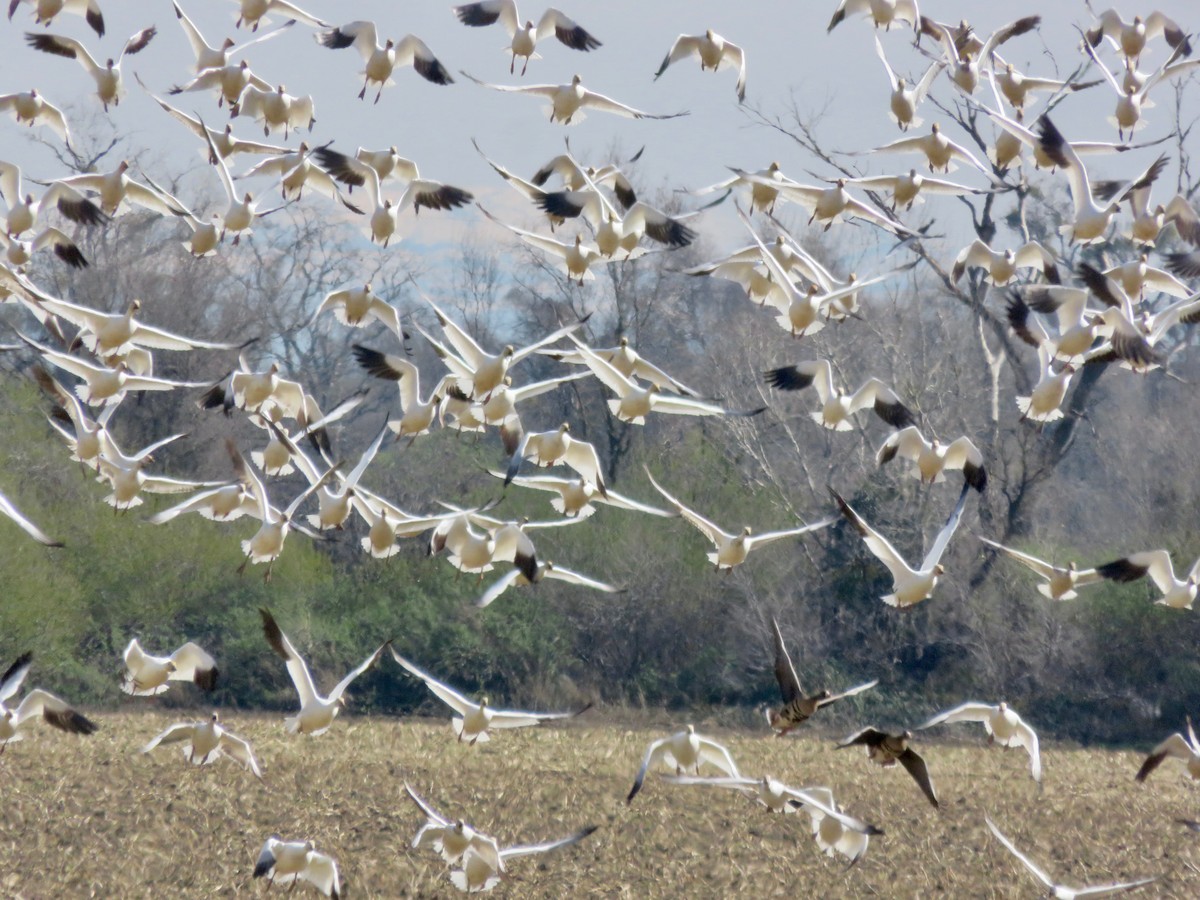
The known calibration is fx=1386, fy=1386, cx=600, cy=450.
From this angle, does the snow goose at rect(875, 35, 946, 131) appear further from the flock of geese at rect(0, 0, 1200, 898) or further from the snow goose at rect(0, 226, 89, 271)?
the snow goose at rect(0, 226, 89, 271)

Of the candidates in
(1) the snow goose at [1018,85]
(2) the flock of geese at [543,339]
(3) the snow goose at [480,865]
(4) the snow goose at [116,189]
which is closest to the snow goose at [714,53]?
(2) the flock of geese at [543,339]

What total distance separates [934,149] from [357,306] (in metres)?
3.42

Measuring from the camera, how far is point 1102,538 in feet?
94.1

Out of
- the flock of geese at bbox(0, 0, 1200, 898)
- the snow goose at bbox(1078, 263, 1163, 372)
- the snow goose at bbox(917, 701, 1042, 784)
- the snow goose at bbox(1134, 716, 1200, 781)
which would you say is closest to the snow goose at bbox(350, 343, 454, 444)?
the flock of geese at bbox(0, 0, 1200, 898)

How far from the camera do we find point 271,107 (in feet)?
25.4

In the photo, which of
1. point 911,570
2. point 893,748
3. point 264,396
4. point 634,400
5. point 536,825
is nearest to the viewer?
point 893,748

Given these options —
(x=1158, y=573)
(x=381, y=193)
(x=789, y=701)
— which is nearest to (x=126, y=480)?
(x=381, y=193)

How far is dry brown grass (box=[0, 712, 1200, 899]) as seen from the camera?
1023 cm

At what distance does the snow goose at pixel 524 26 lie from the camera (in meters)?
7.91

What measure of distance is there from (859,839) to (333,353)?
87.0 feet

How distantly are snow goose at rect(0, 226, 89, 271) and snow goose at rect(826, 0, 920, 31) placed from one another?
462 cm

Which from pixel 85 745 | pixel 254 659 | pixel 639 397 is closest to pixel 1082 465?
pixel 254 659

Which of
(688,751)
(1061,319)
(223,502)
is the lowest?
(688,751)

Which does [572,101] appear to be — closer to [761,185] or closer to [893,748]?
[761,185]
